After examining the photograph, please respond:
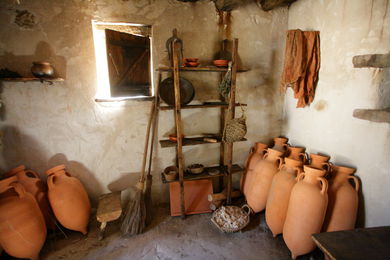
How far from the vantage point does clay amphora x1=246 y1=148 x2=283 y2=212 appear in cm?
222

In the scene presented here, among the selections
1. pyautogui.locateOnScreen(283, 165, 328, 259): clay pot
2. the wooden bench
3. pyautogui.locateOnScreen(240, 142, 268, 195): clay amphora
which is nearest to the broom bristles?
the wooden bench

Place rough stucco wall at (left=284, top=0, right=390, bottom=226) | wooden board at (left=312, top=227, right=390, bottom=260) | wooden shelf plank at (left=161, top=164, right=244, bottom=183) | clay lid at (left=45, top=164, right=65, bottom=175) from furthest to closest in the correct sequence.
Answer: wooden shelf plank at (left=161, top=164, right=244, bottom=183)
clay lid at (left=45, top=164, right=65, bottom=175)
rough stucco wall at (left=284, top=0, right=390, bottom=226)
wooden board at (left=312, top=227, right=390, bottom=260)

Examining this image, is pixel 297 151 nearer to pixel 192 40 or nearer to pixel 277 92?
pixel 277 92

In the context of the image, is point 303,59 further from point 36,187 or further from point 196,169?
point 36,187

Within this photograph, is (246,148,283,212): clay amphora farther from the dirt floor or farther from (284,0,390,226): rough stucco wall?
(284,0,390,226): rough stucco wall

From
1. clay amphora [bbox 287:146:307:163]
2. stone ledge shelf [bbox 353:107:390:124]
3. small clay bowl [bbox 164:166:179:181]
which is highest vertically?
stone ledge shelf [bbox 353:107:390:124]

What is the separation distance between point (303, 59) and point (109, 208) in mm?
2657

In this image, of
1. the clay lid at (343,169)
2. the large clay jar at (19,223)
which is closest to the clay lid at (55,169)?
the large clay jar at (19,223)

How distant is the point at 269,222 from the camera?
2020 millimetres

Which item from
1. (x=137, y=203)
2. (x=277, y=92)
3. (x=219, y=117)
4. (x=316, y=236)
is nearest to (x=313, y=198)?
(x=316, y=236)

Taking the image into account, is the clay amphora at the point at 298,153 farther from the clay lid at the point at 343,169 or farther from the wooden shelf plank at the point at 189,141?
the wooden shelf plank at the point at 189,141

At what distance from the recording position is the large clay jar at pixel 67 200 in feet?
6.43

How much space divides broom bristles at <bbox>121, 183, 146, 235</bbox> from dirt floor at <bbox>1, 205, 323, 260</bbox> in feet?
0.23

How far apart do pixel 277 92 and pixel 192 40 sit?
137 cm
